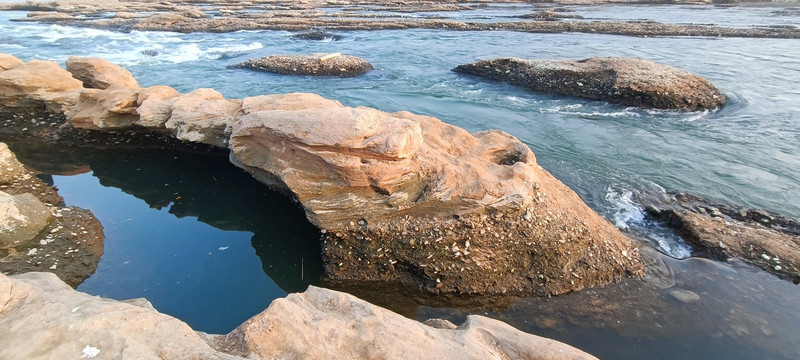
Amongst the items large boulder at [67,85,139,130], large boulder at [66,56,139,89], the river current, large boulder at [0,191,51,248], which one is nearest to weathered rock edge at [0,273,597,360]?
the river current

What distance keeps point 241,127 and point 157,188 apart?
3715mm

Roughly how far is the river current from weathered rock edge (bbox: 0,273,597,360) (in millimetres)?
1839

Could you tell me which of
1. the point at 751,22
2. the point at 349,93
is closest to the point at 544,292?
the point at 349,93

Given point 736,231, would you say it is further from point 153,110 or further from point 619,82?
point 153,110

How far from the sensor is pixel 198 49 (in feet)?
76.6

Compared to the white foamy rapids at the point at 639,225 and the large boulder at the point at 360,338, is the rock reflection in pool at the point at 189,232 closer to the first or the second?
the large boulder at the point at 360,338

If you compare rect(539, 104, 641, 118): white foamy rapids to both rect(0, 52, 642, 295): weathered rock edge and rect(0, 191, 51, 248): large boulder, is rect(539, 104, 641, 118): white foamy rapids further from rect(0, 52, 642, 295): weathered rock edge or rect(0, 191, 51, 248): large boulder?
rect(0, 191, 51, 248): large boulder

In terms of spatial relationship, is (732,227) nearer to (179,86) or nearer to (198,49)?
(179,86)

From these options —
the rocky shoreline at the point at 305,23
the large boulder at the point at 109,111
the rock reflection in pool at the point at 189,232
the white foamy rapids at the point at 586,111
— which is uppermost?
the rocky shoreline at the point at 305,23

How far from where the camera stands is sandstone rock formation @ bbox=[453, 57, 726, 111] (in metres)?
14.1

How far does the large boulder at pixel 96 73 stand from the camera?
12477 millimetres

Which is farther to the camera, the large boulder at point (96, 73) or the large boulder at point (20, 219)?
the large boulder at point (96, 73)

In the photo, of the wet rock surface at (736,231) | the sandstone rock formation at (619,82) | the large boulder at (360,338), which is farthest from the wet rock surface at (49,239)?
the sandstone rock formation at (619,82)

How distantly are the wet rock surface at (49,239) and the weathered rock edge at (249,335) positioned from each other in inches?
92.8
